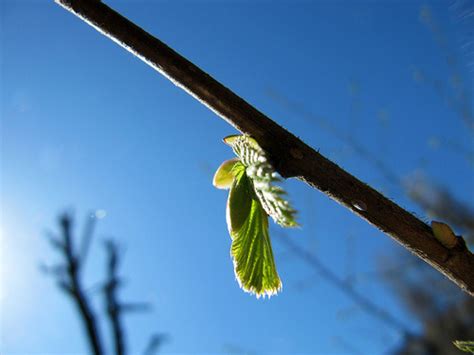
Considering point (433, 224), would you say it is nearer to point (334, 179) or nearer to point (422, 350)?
point (334, 179)

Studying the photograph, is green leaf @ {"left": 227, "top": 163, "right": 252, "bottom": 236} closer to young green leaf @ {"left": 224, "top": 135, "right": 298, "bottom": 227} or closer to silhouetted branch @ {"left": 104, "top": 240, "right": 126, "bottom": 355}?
young green leaf @ {"left": 224, "top": 135, "right": 298, "bottom": 227}

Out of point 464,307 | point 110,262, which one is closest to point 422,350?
point 464,307

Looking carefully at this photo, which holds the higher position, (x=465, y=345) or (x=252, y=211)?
(x=252, y=211)

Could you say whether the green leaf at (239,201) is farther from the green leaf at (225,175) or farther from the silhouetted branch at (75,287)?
the silhouetted branch at (75,287)

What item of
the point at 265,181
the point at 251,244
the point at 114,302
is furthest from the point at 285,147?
the point at 114,302

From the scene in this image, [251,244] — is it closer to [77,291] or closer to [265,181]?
[265,181]

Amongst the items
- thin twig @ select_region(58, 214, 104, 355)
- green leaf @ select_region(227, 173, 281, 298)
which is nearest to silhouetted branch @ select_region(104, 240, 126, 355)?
thin twig @ select_region(58, 214, 104, 355)
